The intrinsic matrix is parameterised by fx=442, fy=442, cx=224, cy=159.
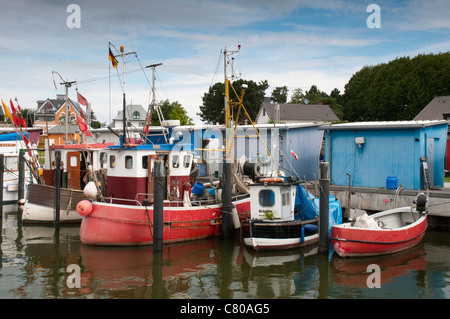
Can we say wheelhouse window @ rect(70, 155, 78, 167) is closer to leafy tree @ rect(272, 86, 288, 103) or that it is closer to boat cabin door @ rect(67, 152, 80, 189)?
boat cabin door @ rect(67, 152, 80, 189)

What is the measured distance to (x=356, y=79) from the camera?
226 feet

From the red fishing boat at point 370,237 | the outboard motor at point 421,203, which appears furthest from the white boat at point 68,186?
the outboard motor at point 421,203

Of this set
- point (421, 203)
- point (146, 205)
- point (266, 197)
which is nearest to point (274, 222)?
point (266, 197)

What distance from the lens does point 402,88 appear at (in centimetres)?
5425

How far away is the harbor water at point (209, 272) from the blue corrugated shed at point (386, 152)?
427 centimetres

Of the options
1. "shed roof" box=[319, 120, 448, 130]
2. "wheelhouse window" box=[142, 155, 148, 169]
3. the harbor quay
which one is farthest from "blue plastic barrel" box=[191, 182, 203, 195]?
"shed roof" box=[319, 120, 448, 130]

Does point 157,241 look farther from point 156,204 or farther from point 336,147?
point 336,147

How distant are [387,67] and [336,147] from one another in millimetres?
43529

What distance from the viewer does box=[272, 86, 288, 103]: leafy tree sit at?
280 feet

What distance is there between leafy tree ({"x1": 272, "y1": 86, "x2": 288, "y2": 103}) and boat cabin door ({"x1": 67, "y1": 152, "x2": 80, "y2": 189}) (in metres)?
67.1

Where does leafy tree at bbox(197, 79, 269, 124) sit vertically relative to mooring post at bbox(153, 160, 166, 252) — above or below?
above

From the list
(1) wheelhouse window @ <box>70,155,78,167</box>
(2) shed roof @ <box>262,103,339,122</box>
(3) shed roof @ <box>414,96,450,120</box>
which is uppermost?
(2) shed roof @ <box>262,103,339,122</box>

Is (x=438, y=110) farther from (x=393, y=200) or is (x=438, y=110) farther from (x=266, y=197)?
(x=266, y=197)
